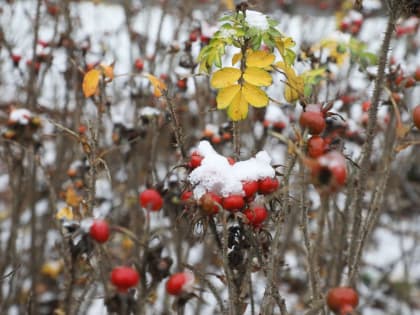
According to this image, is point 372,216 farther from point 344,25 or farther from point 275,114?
point 344,25

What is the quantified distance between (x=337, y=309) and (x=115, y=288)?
0.40 m

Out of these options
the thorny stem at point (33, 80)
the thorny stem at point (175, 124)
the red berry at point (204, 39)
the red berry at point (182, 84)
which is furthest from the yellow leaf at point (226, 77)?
the thorny stem at point (33, 80)

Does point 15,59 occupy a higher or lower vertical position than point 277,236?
higher

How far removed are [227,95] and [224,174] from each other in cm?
27

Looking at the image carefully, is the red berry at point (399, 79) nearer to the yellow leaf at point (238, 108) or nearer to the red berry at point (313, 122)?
the yellow leaf at point (238, 108)

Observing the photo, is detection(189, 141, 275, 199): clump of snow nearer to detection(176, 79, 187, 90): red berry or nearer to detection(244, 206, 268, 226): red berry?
detection(244, 206, 268, 226): red berry

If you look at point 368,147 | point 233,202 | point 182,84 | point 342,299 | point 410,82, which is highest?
point 182,84

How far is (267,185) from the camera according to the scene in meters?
1.10

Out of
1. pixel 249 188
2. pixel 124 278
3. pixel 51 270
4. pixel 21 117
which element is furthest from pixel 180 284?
pixel 51 270

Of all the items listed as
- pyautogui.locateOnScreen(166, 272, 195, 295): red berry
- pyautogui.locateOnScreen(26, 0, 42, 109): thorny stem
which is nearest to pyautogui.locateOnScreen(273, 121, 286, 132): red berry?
pyautogui.locateOnScreen(26, 0, 42, 109): thorny stem

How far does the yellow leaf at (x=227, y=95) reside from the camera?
1.28 m

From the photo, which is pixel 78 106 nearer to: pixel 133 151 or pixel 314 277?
pixel 133 151

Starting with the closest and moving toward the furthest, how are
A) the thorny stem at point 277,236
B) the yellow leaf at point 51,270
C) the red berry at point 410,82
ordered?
the thorny stem at point 277,236, the red berry at point 410,82, the yellow leaf at point 51,270

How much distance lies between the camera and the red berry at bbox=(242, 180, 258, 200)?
107 centimetres
